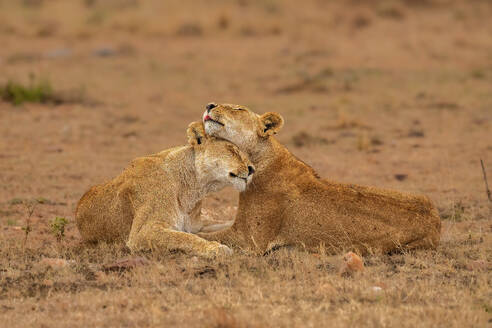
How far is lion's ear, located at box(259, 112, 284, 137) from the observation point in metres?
6.97

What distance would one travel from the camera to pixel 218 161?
6.59m

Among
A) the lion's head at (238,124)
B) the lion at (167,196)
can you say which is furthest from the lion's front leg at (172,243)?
the lion's head at (238,124)

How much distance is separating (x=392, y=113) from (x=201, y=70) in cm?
529

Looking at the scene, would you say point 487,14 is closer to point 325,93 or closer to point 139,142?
point 325,93

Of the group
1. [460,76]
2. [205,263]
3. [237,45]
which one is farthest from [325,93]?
[205,263]

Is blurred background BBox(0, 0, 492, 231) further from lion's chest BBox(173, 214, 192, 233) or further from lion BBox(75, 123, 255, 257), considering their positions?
lion BBox(75, 123, 255, 257)

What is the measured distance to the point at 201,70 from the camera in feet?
60.8

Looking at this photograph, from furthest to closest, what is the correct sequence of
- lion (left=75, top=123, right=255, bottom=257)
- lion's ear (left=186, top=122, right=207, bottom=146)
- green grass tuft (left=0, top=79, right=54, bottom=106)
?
green grass tuft (left=0, top=79, right=54, bottom=106), lion's ear (left=186, top=122, right=207, bottom=146), lion (left=75, top=123, right=255, bottom=257)

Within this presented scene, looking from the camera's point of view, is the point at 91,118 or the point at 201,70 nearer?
the point at 91,118

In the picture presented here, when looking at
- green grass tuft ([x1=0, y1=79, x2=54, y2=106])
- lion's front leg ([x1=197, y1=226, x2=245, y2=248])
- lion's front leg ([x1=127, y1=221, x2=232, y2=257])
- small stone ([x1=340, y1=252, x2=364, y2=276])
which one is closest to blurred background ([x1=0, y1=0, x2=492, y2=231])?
green grass tuft ([x1=0, y1=79, x2=54, y2=106])

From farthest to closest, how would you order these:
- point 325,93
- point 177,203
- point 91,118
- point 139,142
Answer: point 325,93, point 91,118, point 139,142, point 177,203

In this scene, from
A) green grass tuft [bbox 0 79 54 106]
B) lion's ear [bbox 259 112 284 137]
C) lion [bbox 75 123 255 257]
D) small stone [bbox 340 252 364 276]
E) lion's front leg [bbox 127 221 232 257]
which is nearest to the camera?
small stone [bbox 340 252 364 276]

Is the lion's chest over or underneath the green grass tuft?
over

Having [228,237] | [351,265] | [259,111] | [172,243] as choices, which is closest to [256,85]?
[259,111]
